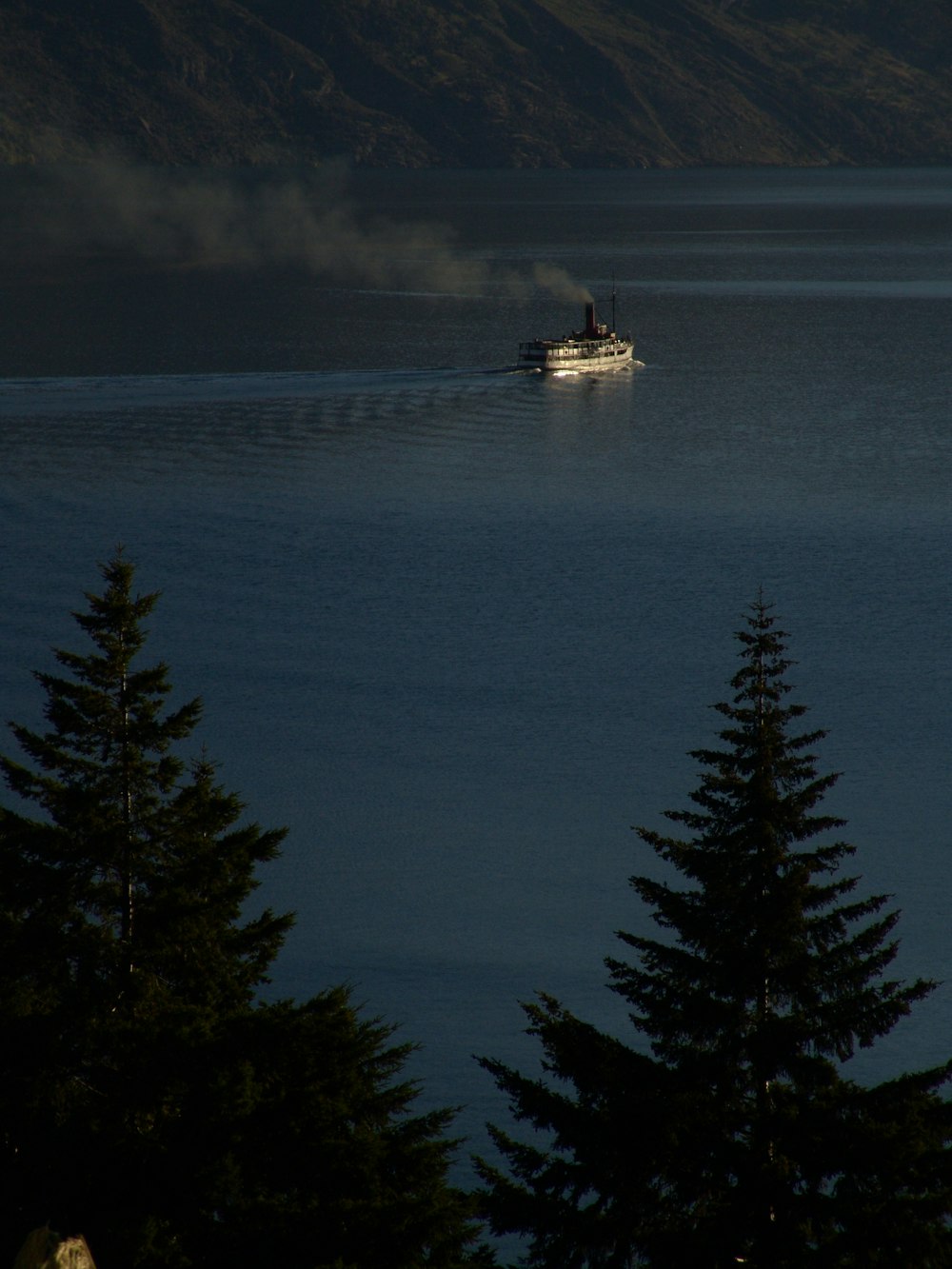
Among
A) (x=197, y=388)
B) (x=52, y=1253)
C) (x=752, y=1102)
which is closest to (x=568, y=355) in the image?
(x=197, y=388)

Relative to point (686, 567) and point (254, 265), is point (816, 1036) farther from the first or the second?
point (254, 265)

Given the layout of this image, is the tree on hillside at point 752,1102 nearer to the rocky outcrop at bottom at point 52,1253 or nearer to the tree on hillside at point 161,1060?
the tree on hillside at point 161,1060

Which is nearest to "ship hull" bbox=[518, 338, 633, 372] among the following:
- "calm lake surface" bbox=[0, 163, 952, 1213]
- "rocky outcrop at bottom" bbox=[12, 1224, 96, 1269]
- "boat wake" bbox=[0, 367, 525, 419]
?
"calm lake surface" bbox=[0, 163, 952, 1213]

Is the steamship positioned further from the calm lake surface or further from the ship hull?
the calm lake surface

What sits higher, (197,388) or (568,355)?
(568,355)

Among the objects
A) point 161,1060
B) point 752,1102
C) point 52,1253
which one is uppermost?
point 161,1060

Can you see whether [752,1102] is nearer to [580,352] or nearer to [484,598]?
[484,598]

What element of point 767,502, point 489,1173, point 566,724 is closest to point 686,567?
point 767,502
